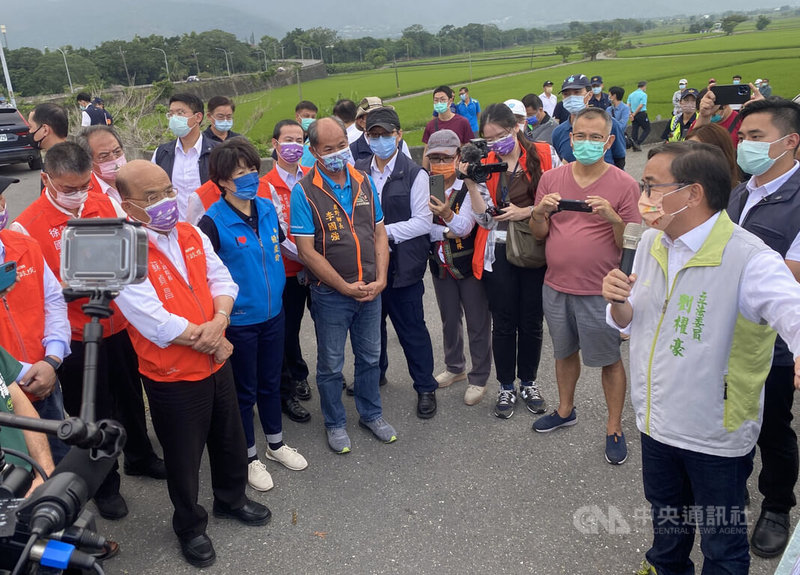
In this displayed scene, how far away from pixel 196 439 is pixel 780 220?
10.0ft

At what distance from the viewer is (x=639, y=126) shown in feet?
51.2

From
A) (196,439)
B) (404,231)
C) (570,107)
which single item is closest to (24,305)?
(196,439)

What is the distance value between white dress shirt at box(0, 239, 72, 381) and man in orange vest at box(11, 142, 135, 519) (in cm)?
22

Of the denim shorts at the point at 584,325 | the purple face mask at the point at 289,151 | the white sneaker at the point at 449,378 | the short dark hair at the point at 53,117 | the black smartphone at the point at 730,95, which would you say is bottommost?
the white sneaker at the point at 449,378

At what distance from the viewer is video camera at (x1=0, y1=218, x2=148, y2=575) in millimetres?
1132

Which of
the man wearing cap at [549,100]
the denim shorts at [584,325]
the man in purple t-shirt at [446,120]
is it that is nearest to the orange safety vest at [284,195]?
the denim shorts at [584,325]

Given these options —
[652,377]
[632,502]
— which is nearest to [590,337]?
[632,502]

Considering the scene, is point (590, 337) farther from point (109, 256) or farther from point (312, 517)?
point (109, 256)

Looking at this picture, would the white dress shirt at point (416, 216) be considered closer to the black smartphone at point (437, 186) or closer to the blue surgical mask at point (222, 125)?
the black smartphone at point (437, 186)

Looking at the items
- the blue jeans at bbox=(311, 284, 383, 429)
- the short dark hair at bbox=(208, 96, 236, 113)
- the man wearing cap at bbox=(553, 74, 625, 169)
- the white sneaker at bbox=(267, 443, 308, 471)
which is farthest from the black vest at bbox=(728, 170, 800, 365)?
the short dark hair at bbox=(208, 96, 236, 113)

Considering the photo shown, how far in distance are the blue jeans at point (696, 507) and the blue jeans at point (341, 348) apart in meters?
1.94

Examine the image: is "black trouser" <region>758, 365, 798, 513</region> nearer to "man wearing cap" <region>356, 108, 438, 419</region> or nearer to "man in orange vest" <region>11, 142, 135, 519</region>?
"man wearing cap" <region>356, 108, 438, 419</region>

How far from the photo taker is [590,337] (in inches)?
141

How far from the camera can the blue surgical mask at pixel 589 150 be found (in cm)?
336
